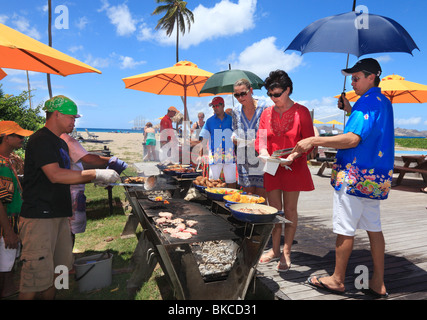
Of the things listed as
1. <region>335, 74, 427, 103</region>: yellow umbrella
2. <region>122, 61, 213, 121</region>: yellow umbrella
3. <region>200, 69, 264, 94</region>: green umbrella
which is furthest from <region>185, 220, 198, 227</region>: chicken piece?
<region>335, 74, 427, 103</region>: yellow umbrella

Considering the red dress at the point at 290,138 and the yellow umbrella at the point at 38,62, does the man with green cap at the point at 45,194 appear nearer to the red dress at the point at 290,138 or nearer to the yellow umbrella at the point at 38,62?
the yellow umbrella at the point at 38,62

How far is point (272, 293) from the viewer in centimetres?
275

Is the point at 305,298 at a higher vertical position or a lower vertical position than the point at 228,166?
lower

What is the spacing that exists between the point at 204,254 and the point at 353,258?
6.80 ft

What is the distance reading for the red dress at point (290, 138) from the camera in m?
3.15

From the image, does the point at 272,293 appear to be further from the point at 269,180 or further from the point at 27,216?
the point at 27,216

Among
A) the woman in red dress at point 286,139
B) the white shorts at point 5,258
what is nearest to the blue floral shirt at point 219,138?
the woman in red dress at point 286,139

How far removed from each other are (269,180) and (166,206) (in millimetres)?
1461

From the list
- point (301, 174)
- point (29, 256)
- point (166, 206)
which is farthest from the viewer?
point (166, 206)

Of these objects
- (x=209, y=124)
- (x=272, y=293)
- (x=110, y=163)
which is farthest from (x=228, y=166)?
(x=272, y=293)

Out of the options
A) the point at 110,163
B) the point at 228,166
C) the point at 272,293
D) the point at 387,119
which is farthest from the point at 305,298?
the point at 110,163

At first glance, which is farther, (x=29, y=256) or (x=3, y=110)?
(x=3, y=110)
